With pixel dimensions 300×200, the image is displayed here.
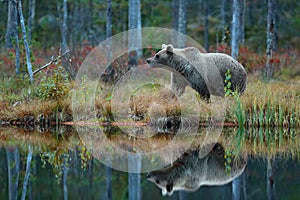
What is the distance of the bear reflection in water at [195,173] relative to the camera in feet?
20.7

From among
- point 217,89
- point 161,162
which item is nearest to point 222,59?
point 217,89

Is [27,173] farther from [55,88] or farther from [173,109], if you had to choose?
[55,88]

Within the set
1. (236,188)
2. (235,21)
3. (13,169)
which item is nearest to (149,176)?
(236,188)

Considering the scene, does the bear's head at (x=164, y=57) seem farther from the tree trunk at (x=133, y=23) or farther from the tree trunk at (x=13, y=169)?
the tree trunk at (x=133, y=23)

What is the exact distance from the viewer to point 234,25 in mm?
14469

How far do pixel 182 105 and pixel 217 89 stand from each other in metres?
1.03

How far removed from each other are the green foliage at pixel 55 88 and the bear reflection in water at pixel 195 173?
4.51 m

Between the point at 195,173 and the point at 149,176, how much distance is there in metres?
0.59

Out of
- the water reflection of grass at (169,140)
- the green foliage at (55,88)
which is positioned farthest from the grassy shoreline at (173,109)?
the water reflection of grass at (169,140)

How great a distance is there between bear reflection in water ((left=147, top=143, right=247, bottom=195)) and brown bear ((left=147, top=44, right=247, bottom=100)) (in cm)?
327

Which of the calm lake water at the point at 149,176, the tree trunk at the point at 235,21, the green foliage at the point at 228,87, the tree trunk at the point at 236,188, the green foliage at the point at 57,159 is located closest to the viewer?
the tree trunk at the point at 236,188

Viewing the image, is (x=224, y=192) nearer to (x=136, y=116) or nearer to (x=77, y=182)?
(x=77, y=182)

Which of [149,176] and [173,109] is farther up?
[173,109]

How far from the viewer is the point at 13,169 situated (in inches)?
286
